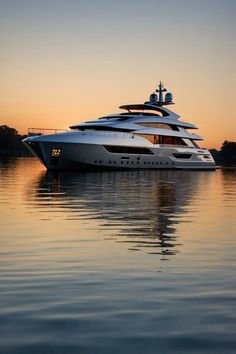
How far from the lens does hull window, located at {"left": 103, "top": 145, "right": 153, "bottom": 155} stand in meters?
48.7

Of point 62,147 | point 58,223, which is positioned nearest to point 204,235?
point 58,223

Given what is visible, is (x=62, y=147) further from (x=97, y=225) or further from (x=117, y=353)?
(x=117, y=353)

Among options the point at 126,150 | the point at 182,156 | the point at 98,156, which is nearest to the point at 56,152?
the point at 98,156

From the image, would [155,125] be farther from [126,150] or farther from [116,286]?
[116,286]

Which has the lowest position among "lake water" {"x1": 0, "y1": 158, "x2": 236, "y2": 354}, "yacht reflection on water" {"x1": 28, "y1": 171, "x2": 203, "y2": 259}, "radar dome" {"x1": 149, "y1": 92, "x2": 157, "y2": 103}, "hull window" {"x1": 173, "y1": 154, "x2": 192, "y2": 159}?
"yacht reflection on water" {"x1": 28, "y1": 171, "x2": 203, "y2": 259}

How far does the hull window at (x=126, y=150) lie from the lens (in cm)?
4869

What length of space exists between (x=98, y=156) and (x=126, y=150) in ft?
12.8

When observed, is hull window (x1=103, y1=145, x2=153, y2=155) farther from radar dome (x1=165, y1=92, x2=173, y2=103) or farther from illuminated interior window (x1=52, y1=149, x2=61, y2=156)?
radar dome (x1=165, y1=92, x2=173, y2=103)

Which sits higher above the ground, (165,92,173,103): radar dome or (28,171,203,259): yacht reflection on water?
(165,92,173,103): radar dome

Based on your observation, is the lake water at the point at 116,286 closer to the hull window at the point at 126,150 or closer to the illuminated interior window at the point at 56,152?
the illuminated interior window at the point at 56,152

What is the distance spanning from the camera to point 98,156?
47781 mm

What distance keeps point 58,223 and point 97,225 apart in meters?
1.05

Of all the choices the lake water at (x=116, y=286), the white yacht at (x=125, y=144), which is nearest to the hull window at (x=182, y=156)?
the white yacht at (x=125, y=144)

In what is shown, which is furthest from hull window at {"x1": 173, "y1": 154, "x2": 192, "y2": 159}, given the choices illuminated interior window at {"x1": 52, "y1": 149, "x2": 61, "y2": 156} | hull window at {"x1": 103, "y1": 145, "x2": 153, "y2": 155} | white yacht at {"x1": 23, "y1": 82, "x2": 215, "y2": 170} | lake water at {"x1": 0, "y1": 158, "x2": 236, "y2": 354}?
lake water at {"x1": 0, "y1": 158, "x2": 236, "y2": 354}
